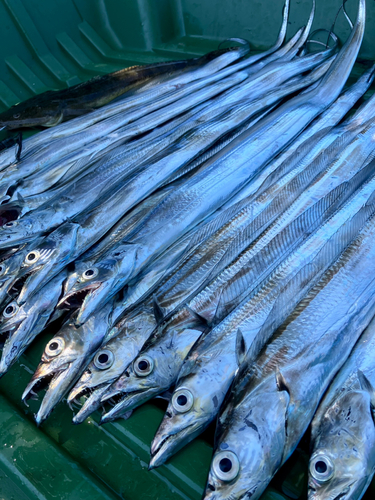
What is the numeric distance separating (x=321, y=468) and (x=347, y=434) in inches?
5.9

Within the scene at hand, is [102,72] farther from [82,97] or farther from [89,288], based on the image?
[89,288]

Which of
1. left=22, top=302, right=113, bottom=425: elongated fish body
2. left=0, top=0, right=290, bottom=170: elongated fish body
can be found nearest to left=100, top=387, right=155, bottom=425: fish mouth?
left=22, top=302, right=113, bottom=425: elongated fish body

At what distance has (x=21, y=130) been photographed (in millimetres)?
4023

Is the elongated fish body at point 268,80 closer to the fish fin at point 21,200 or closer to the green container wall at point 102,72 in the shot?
the green container wall at point 102,72

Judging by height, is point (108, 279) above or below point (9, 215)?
below

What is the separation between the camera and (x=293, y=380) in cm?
155

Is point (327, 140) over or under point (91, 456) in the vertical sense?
over

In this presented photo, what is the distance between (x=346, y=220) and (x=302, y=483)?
122 centimetres

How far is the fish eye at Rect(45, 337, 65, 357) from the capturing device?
189 cm

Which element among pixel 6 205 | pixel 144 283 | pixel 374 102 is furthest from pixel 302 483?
pixel 374 102

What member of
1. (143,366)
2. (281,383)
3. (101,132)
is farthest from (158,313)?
(101,132)

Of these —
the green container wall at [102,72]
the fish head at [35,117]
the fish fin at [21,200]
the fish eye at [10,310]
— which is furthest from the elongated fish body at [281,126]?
the fish head at [35,117]

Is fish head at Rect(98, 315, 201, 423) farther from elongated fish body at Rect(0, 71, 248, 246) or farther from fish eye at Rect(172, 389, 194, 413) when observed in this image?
elongated fish body at Rect(0, 71, 248, 246)

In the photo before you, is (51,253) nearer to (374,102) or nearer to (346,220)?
(346,220)
